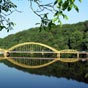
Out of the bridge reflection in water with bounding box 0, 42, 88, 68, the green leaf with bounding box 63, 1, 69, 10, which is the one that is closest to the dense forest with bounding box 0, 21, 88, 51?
the bridge reflection in water with bounding box 0, 42, 88, 68

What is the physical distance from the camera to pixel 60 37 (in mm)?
118625

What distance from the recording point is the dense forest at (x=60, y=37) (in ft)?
364

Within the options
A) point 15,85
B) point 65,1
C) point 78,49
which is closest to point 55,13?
point 65,1

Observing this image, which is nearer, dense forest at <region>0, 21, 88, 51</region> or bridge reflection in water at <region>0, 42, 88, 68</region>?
bridge reflection in water at <region>0, 42, 88, 68</region>

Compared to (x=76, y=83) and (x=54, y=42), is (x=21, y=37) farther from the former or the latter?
(x=76, y=83)

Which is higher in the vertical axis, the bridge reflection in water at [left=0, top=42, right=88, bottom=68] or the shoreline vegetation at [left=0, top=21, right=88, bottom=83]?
the shoreline vegetation at [left=0, top=21, right=88, bottom=83]

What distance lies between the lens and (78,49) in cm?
11088

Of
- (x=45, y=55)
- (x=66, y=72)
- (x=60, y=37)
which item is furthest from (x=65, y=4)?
(x=45, y=55)

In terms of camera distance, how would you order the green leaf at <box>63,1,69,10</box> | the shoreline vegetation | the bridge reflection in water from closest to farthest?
the green leaf at <box>63,1,69,10</box> < the bridge reflection in water < the shoreline vegetation

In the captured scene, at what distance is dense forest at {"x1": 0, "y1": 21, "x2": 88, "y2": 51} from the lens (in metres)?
111

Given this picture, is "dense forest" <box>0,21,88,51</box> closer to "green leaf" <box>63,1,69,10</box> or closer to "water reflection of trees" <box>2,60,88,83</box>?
"water reflection of trees" <box>2,60,88,83</box>

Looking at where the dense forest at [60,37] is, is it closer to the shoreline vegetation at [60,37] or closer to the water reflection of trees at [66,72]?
the shoreline vegetation at [60,37]

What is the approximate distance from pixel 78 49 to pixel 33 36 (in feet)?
82.6

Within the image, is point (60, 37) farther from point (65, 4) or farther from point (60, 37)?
point (65, 4)
